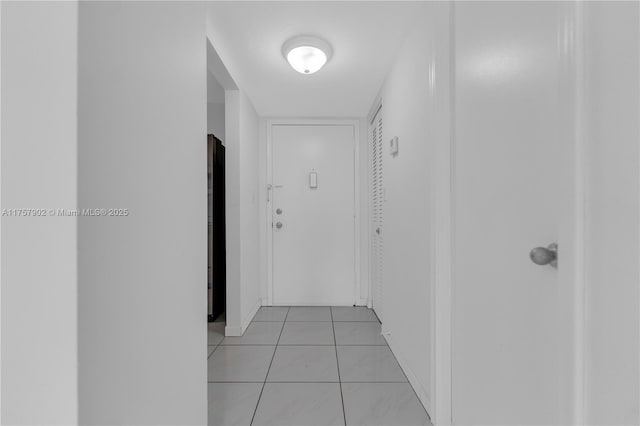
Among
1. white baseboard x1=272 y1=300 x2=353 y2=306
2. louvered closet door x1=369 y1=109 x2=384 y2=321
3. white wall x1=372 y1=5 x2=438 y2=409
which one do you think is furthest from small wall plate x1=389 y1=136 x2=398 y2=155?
white baseboard x1=272 y1=300 x2=353 y2=306

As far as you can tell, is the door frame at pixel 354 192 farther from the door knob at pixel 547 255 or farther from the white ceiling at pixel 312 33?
the door knob at pixel 547 255

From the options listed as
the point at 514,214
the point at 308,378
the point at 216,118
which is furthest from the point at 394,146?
the point at 216,118

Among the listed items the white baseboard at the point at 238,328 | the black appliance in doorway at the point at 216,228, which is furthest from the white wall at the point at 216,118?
the white baseboard at the point at 238,328

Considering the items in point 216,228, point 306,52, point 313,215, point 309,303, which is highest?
point 306,52

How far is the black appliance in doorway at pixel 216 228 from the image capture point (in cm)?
270

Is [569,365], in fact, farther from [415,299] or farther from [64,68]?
[64,68]

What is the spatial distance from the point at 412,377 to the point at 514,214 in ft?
3.88

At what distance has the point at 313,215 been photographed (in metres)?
3.26

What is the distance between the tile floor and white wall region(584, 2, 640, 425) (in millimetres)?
1013

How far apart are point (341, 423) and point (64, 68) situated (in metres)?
1.59

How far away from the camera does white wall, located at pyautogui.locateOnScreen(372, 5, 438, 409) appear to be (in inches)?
55.6

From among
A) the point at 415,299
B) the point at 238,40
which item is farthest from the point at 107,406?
the point at 238,40

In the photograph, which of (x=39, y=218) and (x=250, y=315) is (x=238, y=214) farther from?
(x=39, y=218)

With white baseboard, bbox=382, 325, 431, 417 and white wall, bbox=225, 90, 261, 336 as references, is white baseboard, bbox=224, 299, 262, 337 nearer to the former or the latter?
white wall, bbox=225, 90, 261, 336
